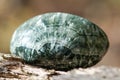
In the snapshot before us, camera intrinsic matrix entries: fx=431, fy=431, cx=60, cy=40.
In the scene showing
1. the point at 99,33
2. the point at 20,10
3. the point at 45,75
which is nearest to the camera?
the point at 45,75

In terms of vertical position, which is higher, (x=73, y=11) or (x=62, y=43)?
(x=73, y=11)

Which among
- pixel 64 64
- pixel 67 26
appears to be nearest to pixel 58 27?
pixel 67 26

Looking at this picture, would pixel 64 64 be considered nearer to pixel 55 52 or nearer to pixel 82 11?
pixel 55 52

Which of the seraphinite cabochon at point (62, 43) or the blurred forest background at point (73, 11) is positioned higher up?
the blurred forest background at point (73, 11)

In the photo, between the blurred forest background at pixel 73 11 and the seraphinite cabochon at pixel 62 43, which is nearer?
the seraphinite cabochon at pixel 62 43

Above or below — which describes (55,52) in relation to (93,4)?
below
